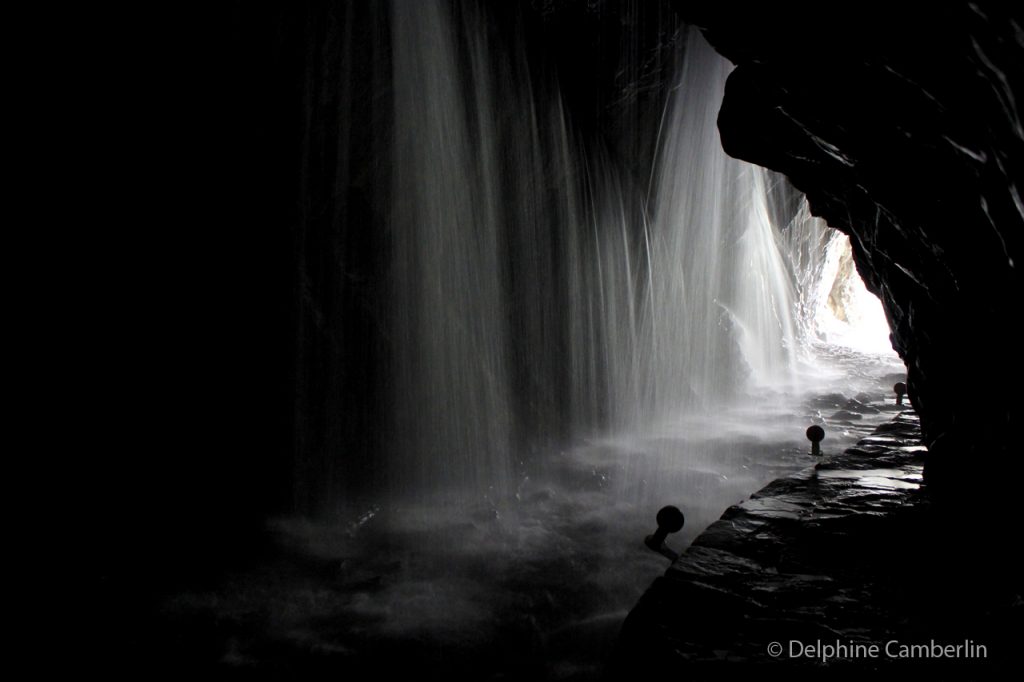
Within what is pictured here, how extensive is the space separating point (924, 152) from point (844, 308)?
47.4 m

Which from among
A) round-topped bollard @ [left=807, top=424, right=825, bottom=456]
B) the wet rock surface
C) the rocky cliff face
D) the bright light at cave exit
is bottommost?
the wet rock surface

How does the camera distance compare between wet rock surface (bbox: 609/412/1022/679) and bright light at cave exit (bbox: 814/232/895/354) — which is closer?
wet rock surface (bbox: 609/412/1022/679)

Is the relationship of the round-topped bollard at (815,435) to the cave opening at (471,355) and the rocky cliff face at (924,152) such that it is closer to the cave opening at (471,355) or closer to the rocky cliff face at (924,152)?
the cave opening at (471,355)

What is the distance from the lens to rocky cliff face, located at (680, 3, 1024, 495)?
7.54ft

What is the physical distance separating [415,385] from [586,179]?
6.50m

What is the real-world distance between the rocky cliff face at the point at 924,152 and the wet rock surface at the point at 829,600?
0.70m

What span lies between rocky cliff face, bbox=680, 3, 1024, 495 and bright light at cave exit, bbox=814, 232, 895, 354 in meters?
28.4

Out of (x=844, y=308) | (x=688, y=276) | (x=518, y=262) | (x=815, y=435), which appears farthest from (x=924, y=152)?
(x=844, y=308)

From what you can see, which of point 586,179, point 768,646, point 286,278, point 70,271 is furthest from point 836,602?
point 586,179

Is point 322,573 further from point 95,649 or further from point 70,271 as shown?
point 70,271


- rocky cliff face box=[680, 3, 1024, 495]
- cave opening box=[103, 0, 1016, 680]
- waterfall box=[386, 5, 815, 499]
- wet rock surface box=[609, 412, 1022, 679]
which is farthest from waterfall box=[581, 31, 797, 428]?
wet rock surface box=[609, 412, 1022, 679]

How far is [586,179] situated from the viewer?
36.0 ft

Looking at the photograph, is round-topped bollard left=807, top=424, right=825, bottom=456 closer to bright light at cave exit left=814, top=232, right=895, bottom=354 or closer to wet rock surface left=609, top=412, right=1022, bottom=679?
wet rock surface left=609, top=412, right=1022, bottom=679

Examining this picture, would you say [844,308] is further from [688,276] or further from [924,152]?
[924,152]
